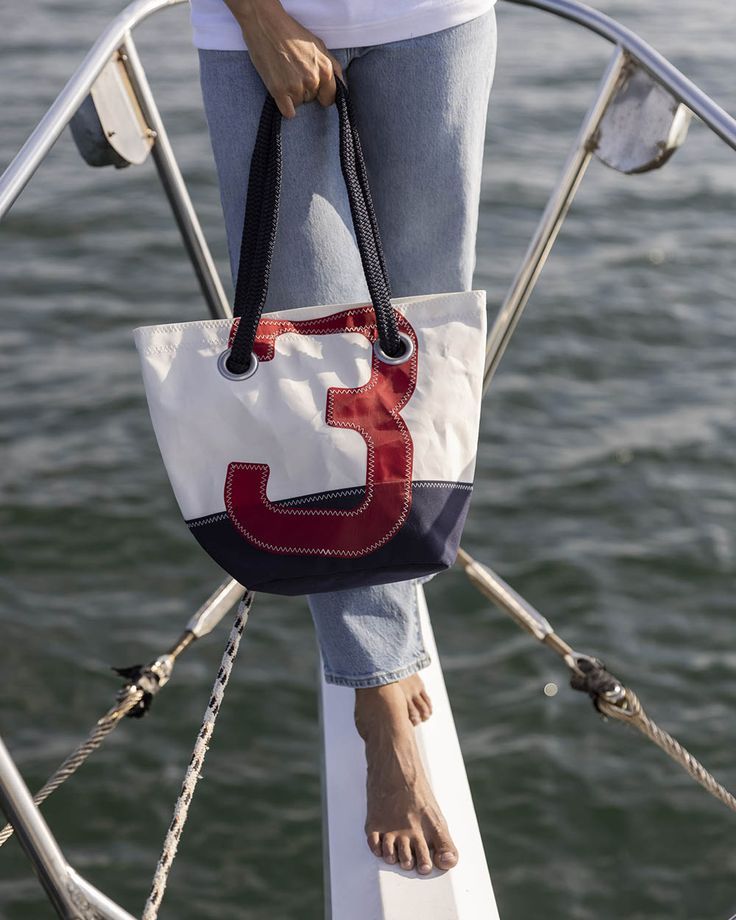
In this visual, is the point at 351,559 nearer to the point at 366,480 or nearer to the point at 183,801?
the point at 366,480

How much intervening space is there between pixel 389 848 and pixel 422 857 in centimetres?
4

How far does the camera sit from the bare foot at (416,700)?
1.37 meters

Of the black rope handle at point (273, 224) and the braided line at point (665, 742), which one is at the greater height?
the black rope handle at point (273, 224)

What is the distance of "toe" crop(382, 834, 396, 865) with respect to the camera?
121 centimetres

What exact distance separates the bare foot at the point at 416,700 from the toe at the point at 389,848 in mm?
174

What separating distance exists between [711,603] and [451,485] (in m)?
1.73

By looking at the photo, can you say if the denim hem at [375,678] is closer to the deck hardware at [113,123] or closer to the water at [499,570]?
the deck hardware at [113,123]

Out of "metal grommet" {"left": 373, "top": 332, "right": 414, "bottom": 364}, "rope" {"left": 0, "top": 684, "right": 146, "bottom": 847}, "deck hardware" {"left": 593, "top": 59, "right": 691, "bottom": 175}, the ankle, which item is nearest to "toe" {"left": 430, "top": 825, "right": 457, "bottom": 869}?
the ankle

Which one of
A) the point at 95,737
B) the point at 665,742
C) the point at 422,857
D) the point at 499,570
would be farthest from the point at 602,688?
the point at 499,570

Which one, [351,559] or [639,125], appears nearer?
[351,559]

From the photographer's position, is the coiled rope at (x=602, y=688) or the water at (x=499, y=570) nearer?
the coiled rope at (x=602, y=688)

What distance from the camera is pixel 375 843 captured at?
1229mm

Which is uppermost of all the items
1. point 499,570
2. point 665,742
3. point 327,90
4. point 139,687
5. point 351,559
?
point 327,90

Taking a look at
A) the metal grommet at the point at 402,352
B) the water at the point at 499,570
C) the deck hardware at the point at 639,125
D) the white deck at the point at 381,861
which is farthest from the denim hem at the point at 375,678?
the water at the point at 499,570
